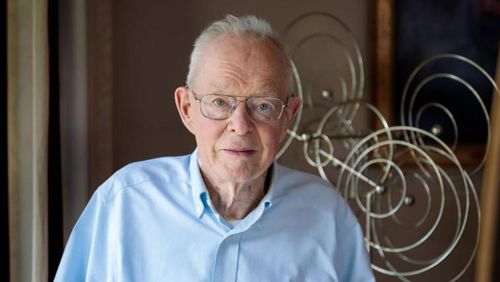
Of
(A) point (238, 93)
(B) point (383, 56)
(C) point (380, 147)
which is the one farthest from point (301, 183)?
(B) point (383, 56)

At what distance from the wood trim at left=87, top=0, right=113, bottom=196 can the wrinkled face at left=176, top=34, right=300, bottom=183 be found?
2.44ft

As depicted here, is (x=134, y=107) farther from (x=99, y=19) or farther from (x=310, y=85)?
(x=310, y=85)

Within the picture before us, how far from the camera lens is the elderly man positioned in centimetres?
126

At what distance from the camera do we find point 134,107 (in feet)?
7.29

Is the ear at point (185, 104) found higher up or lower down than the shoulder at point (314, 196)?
higher up

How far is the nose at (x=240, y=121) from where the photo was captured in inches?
48.9

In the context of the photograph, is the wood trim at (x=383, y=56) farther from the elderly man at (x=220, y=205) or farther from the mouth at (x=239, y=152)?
the mouth at (x=239, y=152)

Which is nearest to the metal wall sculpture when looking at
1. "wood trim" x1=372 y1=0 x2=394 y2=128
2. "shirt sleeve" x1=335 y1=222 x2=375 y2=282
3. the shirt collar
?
"wood trim" x1=372 y1=0 x2=394 y2=128

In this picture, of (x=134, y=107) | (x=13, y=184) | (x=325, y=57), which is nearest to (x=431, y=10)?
(x=325, y=57)

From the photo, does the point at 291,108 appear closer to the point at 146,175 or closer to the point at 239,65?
the point at 239,65

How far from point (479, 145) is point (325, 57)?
60cm

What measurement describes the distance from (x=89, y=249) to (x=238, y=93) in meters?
0.39
